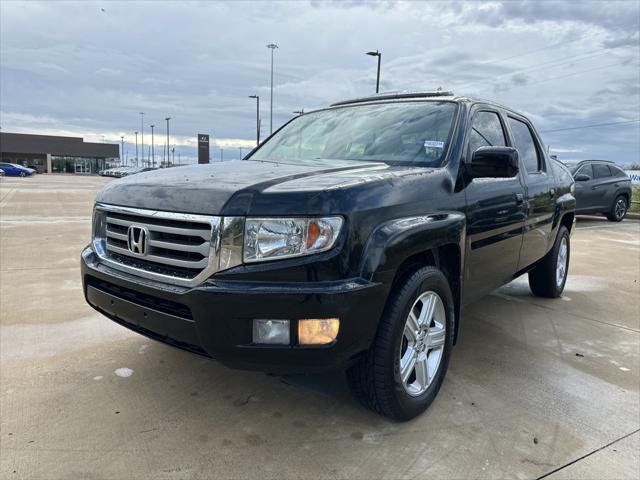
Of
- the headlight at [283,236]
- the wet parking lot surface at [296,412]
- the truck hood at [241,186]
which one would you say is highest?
the truck hood at [241,186]

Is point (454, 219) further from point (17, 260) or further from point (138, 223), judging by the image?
point (17, 260)

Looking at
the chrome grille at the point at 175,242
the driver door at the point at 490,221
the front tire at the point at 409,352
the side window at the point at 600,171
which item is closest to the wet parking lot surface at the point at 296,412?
the front tire at the point at 409,352

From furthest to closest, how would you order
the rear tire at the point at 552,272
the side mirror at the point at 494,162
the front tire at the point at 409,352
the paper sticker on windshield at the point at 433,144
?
Result: the rear tire at the point at 552,272, the paper sticker on windshield at the point at 433,144, the side mirror at the point at 494,162, the front tire at the point at 409,352

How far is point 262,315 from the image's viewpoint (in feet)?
7.02

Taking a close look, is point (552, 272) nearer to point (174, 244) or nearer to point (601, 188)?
point (174, 244)

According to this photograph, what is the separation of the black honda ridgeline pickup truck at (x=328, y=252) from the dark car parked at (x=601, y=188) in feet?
34.4

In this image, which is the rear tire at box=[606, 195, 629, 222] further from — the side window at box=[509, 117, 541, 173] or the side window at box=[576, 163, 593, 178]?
the side window at box=[509, 117, 541, 173]

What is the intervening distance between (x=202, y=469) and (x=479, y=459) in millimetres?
1311

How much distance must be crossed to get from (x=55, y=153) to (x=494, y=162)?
272 ft

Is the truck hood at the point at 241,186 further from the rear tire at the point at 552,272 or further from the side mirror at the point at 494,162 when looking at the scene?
the rear tire at the point at 552,272

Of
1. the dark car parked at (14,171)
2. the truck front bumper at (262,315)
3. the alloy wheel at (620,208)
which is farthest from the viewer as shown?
the dark car parked at (14,171)

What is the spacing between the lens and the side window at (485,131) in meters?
3.38

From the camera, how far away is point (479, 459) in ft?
7.86

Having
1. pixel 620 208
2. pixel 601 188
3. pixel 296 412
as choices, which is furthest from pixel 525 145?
A: pixel 620 208
